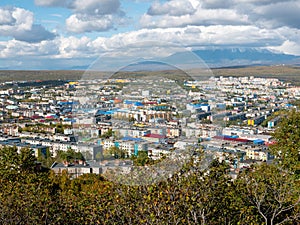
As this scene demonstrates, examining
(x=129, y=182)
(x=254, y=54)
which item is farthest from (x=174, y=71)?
(x=254, y=54)

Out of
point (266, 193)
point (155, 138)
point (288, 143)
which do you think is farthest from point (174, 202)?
point (288, 143)

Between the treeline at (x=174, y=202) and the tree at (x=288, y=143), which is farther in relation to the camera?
the tree at (x=288, y=143)

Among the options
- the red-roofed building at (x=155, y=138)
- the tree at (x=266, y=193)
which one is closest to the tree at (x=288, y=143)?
the tree at (x=266, y=193)

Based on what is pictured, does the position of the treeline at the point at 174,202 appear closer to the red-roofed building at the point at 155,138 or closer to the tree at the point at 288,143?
the red-roofed building at the point at 155,138

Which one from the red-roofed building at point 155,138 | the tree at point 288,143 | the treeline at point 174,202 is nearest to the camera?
the treeline at point 174,202

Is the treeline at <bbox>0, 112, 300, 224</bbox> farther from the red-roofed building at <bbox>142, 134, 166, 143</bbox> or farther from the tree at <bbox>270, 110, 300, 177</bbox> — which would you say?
the tree at <bbox>270, 110, 300, 177</bbox>

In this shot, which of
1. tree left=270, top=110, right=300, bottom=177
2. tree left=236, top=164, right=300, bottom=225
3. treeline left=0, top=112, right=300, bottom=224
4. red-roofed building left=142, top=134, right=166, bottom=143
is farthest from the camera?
tree left=270, top=110, right=300, bottom=177

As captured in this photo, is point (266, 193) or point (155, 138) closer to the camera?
point (155, 138)

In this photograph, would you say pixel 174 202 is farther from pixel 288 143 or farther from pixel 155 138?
pixel 288 143

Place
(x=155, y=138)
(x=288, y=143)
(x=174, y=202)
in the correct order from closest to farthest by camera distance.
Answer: (x=174, y=202), (x=155, y=138), (x=288, y=143)

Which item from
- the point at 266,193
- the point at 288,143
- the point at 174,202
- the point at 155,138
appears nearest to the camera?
the point at 174,202

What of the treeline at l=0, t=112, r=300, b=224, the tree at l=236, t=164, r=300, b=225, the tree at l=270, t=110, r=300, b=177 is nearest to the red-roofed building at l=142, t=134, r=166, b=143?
the treeline at l=0, t=112, r=300, b=224

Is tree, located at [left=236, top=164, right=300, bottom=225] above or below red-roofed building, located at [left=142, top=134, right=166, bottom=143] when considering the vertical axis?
below
